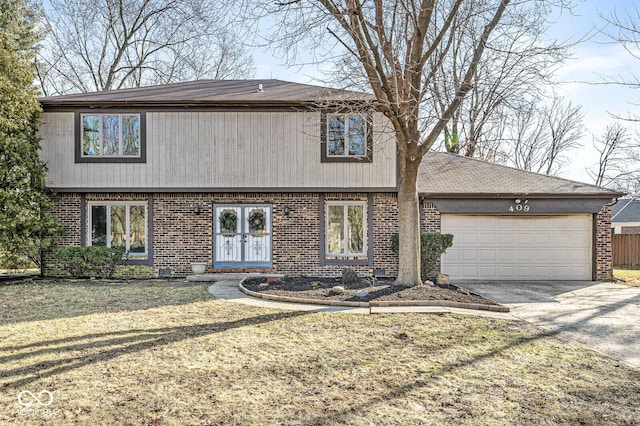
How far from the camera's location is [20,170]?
1139 cm

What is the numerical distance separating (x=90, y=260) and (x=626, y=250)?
834 inches

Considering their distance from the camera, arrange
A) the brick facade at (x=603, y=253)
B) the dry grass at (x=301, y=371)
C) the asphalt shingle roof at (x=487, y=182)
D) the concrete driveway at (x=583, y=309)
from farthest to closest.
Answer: the brick facade at (x=603, y=253) → the asphalt shingle roof at (x=487, y=182) → the concrete driveway at (x=583, y=309) → the dry grass at (x=301, y=371)

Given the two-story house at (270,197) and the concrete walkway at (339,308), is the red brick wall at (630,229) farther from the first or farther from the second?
the concrete walkway at (339,308)

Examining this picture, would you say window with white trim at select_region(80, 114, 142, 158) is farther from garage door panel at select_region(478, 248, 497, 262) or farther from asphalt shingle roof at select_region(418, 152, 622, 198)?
garage door panel at select_region(478, 248, 497, 262)

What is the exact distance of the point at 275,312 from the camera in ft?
25.0

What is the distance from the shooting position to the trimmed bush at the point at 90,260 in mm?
12008

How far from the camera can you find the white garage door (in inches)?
489

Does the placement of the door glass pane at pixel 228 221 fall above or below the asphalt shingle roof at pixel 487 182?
below

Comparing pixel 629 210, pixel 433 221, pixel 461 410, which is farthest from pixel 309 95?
pixel 629 210

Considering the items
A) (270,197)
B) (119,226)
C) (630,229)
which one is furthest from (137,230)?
(630,229)

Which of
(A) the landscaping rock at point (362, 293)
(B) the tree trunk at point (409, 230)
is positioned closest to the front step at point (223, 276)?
(A) the landscaping rock at point (362, 293)

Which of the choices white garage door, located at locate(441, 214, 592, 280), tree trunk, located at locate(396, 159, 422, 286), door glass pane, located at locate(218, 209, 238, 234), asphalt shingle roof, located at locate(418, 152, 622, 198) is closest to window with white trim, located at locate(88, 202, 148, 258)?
door glass pane, located at locate(218, 209, 238, 234)

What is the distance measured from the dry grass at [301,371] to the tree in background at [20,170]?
16.5 feet

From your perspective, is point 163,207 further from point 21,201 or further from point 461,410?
point 461,410
